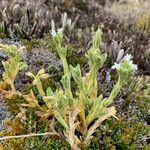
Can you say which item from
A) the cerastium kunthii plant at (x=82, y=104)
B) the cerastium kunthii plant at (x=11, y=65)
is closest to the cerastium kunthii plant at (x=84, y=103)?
the cerastium kunthii plant at (x=82, y=104)

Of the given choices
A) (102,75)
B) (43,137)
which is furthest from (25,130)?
(102,75)

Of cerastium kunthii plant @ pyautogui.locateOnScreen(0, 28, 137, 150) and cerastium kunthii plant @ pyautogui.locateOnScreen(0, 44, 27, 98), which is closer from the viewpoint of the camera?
cerastium kunthii plant @ pyautogui.locateOnScreen(0, 28, 137, 150)

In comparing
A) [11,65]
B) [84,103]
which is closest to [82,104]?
[84,103]

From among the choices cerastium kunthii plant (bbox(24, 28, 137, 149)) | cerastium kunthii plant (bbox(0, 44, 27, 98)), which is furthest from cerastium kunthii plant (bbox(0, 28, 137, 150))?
cerastium kunthii plant (bbox(0, 44, 27, 98))

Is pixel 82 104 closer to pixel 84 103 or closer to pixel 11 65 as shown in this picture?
pixel 84 103

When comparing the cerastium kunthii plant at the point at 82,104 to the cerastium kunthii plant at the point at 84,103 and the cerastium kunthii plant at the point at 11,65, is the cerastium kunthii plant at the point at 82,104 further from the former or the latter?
the cerastium kunthii plant at the point at 11,65

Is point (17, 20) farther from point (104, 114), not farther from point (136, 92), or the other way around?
point (104, 114)

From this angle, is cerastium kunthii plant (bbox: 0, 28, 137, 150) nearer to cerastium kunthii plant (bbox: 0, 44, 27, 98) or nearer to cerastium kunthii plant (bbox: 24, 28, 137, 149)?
cerastium kunthii plant (bbox: 24, 28, 137, 149)

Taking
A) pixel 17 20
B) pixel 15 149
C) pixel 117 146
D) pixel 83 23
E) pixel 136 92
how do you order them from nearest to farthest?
pixel 15 149 → pixel 117 146 → pixel 136 92 → pixel 17 20 → pixel 83 23
